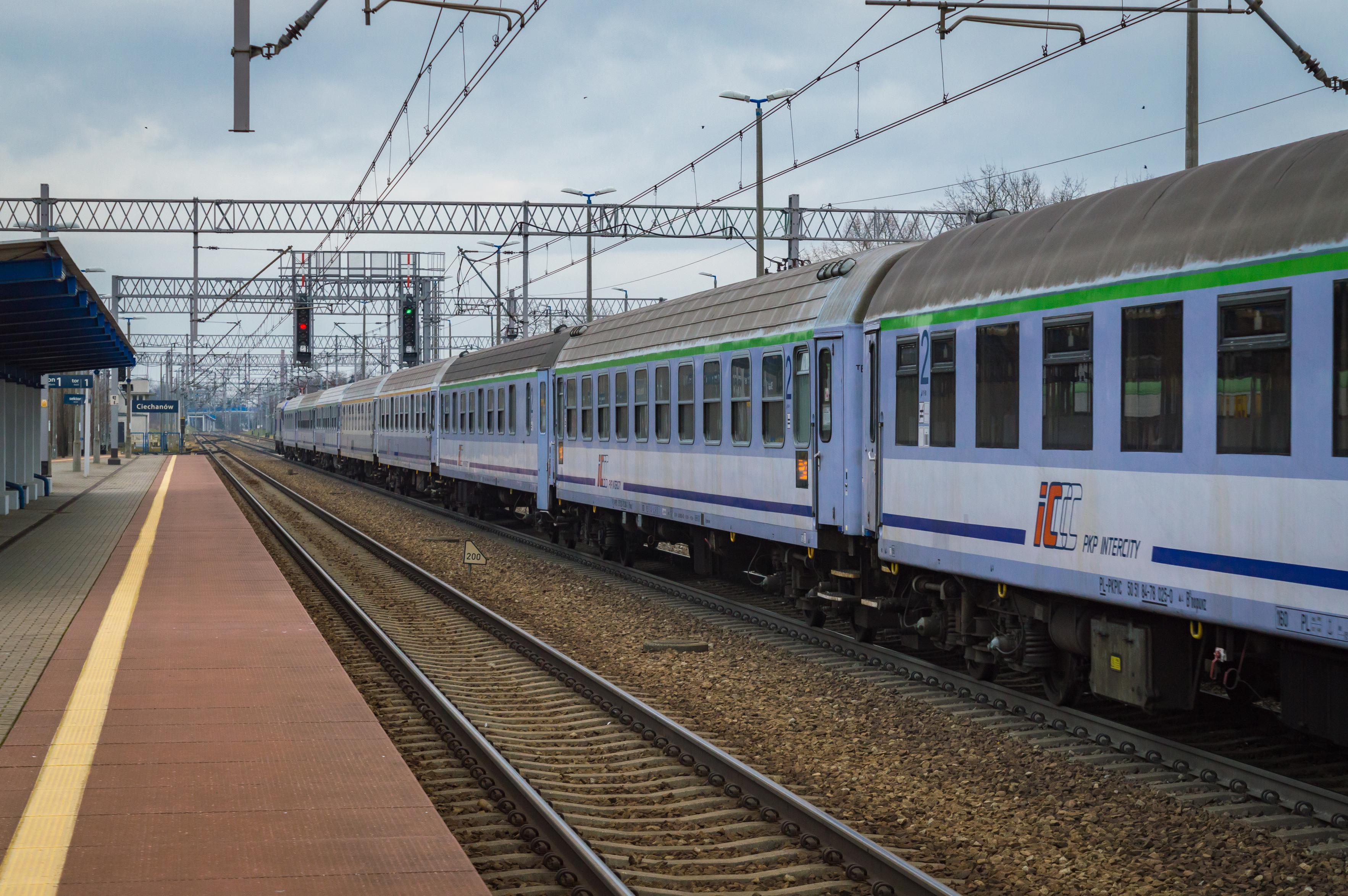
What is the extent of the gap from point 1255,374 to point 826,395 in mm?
5275

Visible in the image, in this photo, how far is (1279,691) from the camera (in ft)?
25.1

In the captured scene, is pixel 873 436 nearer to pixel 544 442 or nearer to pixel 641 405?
pixel 641 405

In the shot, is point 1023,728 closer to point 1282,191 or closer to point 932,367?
point 932,367

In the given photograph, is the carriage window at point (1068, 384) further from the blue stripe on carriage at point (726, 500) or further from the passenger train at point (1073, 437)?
the blue stripe on carriage at point (726, 500)

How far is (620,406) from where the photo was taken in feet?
59.7

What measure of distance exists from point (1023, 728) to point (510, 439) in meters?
16.9

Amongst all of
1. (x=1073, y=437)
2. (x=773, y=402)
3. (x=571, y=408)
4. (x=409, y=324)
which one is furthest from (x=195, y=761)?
(x=409, y=324)

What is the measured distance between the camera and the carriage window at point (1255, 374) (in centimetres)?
686

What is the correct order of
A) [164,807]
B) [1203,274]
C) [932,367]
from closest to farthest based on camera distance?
[164,807]
[1203,274]
[932,367]

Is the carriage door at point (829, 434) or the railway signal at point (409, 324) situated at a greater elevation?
the railway signal at point (409, 324)

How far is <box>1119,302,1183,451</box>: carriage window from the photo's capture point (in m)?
7.64

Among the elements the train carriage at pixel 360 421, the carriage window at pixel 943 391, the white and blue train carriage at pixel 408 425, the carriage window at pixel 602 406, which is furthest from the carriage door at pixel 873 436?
the train carriage at pixel 360 421

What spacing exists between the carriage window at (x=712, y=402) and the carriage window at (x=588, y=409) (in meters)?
4.40

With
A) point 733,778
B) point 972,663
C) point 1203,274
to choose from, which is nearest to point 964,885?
point 733,778
